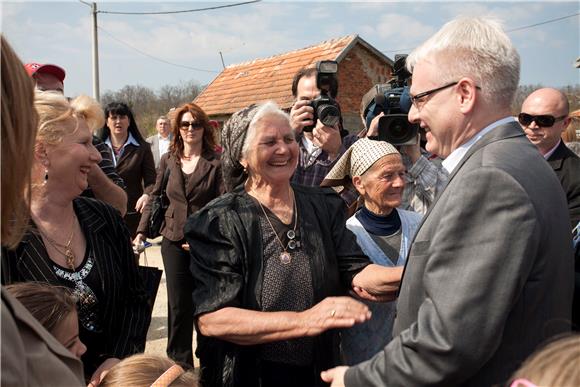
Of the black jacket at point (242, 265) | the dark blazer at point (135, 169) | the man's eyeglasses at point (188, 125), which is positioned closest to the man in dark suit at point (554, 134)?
the black jacket at point (242, 265)

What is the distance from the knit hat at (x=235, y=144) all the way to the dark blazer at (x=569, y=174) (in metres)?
2.56

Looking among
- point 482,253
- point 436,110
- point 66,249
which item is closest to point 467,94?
point 436,110

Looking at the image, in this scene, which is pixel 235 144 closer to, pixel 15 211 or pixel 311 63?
pixel 15 211

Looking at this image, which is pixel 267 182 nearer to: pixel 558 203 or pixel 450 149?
pixel 450 149

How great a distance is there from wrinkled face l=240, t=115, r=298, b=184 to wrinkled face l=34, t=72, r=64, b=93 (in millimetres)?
1607

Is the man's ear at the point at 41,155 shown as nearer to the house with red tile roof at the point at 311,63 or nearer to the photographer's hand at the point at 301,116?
the photographer's hand at the point at 301,116

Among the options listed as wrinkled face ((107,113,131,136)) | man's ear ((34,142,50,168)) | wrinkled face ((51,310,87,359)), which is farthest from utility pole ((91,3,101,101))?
wrinkled face ((51,310,87,359))

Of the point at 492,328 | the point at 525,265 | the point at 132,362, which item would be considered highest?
the point at 525,265

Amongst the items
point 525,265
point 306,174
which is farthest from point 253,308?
point 306,174

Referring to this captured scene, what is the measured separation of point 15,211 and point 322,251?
4.65ft

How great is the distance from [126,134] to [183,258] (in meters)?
2.03

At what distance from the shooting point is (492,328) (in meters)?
1.42

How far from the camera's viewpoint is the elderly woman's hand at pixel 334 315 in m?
1.97

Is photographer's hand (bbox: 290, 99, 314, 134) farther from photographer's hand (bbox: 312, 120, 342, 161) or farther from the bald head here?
the bald head
